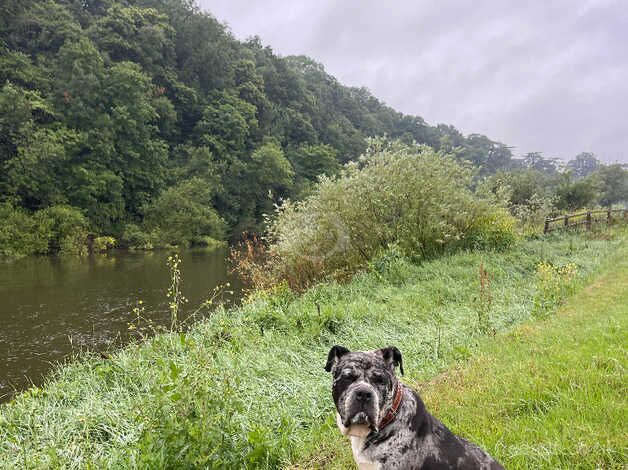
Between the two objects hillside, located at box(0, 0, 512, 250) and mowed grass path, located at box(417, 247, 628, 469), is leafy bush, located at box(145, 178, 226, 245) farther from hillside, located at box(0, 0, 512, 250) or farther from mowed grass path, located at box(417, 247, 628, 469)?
mowed grass path, located at box(417, 247, 628, 469)

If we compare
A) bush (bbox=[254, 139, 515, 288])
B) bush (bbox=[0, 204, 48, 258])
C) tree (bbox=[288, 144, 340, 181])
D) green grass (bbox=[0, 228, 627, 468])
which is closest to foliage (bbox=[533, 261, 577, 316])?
green grass (bbox=[0, 228, 627, 468])

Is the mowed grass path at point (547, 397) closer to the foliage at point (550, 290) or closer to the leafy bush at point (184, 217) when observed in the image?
the foliage at point (550, 290)

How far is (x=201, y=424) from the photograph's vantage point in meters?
3.21

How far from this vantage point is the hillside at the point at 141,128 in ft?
115

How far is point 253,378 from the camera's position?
559cm

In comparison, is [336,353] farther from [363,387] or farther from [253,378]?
[253,378]

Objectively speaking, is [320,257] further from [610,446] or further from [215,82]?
[215,82]

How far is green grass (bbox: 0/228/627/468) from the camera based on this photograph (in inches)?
132

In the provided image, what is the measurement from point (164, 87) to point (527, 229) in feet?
183

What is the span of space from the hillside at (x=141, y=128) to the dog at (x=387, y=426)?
68.0 ft

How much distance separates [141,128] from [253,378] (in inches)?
1914

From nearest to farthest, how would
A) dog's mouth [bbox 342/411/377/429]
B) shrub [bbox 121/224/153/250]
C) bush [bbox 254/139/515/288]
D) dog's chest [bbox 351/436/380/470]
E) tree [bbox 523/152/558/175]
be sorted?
dog's mouth [bbox 342/411/377/429], dog's chest [bbox 351/436/380/470], bush [bbox 254/139/515/288], shrub [bbox 121/224/153/250], tree [bbox 523/152/558/175]

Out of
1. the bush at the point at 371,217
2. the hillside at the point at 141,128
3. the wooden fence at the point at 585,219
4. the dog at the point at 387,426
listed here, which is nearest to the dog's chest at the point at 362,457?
Answer: the dog at the point at 387,426

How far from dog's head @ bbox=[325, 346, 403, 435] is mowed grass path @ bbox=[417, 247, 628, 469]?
1393 mm
